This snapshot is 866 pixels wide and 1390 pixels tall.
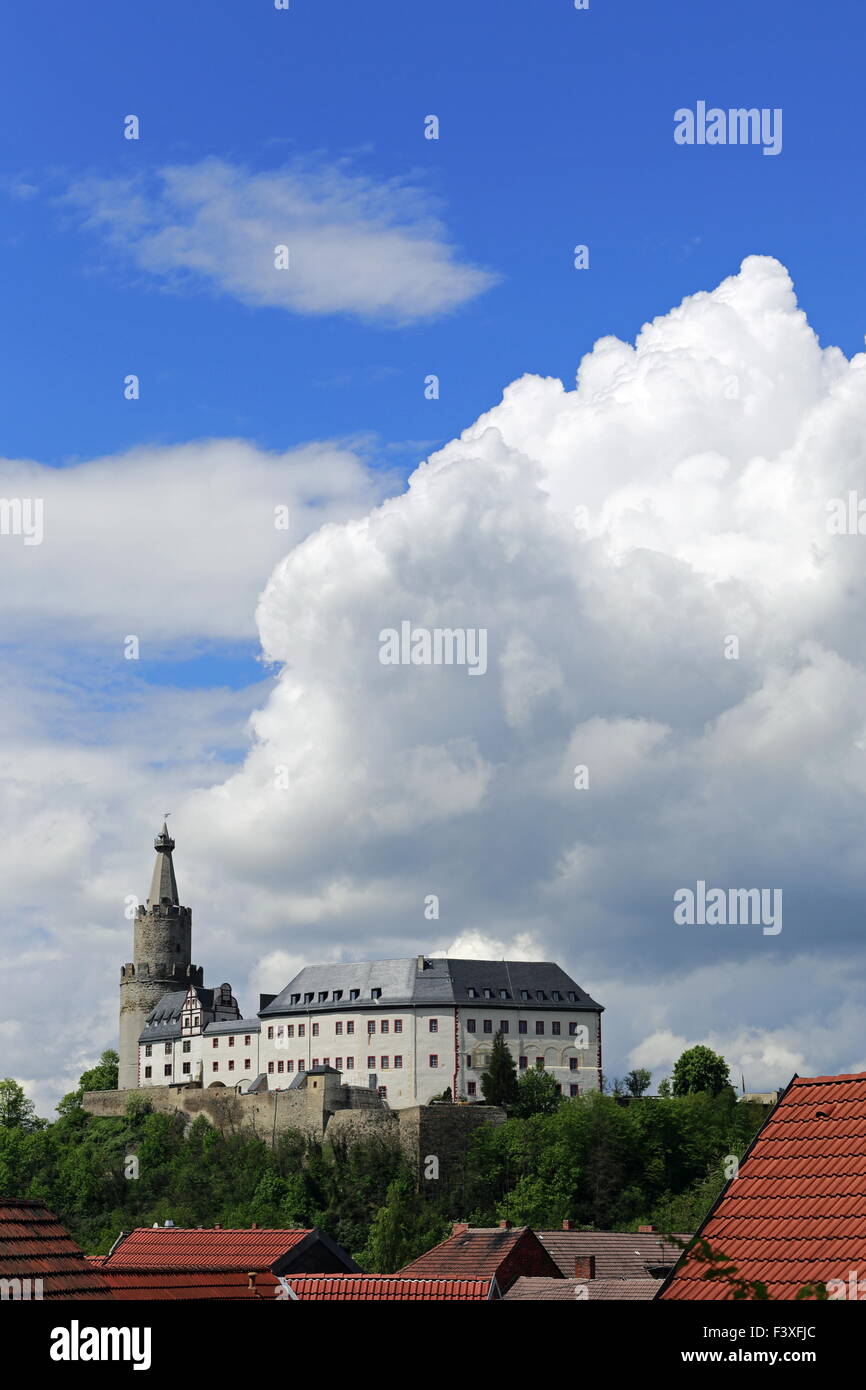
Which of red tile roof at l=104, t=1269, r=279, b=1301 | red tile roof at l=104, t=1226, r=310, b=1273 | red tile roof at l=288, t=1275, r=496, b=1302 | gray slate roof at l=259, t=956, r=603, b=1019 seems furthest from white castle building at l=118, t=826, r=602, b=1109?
red tile roof at l=104, t=1269, r=279, b=1301

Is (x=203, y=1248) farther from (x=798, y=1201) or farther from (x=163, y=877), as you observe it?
(x=163, y=877)

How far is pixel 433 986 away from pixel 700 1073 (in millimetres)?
18165

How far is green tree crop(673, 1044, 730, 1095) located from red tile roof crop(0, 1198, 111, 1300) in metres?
102

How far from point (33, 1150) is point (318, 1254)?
2815 inches

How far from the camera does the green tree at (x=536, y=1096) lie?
3949 inches

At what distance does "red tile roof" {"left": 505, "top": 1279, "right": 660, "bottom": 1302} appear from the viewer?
121 ft

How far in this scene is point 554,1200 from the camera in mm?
91000

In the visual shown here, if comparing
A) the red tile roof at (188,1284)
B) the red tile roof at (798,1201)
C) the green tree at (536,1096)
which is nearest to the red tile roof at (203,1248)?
the red tile roof at (188,1284)

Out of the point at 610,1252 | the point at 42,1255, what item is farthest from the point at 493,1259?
the point at 42,1255

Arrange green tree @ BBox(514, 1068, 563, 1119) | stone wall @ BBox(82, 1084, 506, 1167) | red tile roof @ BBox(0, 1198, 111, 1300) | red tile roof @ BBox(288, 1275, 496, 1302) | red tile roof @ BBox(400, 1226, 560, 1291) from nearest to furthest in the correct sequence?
1. red tile roof @ BBox(0, 1198, 111, 1300)
2. red tile roof @ BBox(288, 1275, 496, 1302)
3. red tile roof @ BBox(400, 1226, 560, 1291)
4. stone wall @ BBox(82, 1084, 506, 1167)
5. green tree @ BBox(514, 1068, 563, 1119)

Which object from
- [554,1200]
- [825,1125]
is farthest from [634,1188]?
[825,1125]

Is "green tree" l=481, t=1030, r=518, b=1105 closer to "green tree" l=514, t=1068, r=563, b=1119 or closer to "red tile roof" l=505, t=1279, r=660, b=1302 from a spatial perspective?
"green tree" l=514, t=1068, r=563, b=1119

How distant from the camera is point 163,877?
132250 millimetres
